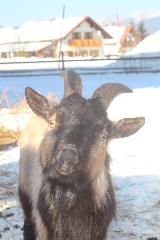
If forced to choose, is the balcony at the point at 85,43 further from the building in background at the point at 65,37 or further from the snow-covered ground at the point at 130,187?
the snow-covered ground at the point at 130,187

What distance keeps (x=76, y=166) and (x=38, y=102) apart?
753 millimetres

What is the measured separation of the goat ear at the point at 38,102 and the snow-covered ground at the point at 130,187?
1574 millimetres

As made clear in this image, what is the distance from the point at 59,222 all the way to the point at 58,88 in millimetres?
16725

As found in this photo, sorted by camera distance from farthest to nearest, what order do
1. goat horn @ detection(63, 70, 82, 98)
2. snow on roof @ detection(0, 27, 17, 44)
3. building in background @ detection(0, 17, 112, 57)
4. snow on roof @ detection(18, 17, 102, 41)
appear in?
snow on roof @ detection(0, 27, 17, 44) → snow on roof @ detection(18, 17, 102, 41) → building in background @ detection(0, 17, 112, 57) → goat horn @ detection(63, 70, 82, 98)

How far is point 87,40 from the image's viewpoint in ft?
259

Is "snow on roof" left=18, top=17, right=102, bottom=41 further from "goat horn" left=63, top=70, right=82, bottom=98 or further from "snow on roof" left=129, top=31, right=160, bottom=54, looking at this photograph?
"goat horn" left=63, top=70, right=82, bottom=98

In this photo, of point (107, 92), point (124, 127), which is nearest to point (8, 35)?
point (107, 92)

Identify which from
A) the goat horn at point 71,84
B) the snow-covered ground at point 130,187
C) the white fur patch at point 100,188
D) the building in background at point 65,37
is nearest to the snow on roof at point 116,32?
the building in background at point 65,37

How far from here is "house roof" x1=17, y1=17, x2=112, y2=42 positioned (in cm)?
7119

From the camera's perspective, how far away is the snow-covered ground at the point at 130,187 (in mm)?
6395

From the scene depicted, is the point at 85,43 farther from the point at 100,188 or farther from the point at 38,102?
the point at 100,188

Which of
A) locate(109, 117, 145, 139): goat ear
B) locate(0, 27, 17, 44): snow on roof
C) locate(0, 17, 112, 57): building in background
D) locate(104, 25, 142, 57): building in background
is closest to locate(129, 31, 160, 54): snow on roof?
locate(0, 17, 112, 57): building in background

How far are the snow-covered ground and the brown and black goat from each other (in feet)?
2.94

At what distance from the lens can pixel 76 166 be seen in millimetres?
4234
